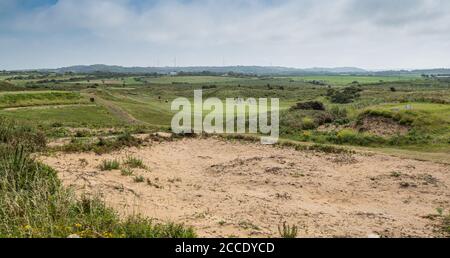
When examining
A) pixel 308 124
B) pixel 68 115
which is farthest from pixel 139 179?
pixel 68 115

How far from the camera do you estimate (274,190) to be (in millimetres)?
12906

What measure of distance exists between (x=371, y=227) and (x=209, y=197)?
4598 mm

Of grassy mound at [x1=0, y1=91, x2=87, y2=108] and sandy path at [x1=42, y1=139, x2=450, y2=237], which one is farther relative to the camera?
grassy mound at [x1=0, y1=91, x2=87, y2=108]

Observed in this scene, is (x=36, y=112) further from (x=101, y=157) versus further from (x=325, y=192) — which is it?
(x=325, y=192)

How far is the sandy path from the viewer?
9438 mm

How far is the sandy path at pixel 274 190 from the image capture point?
9.44m

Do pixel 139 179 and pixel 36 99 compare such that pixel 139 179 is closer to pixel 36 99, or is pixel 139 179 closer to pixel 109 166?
pixel 109 166

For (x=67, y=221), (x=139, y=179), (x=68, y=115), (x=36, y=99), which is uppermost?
(x=36, y=99)

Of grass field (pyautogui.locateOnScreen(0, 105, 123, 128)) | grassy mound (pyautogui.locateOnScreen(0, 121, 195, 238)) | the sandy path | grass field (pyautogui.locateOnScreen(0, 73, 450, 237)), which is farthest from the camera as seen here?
grass field (pyautogui.locateOnScreen(0, 105, 123, 128))

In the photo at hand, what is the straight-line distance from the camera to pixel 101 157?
16.8m

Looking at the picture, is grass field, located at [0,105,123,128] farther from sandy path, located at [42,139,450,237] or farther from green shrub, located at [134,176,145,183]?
green shrub, located at [134,176,145,183]

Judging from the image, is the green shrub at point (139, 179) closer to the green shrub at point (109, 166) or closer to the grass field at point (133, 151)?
the grass field at point (133, 151)

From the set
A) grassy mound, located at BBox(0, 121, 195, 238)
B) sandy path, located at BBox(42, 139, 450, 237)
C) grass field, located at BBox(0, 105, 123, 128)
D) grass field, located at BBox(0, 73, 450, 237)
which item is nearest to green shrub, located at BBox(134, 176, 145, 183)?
grass field, located at BBox(0, 73, 450, 237)

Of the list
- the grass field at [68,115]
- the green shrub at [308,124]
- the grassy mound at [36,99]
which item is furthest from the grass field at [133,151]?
the grassy mound at [36,99]
